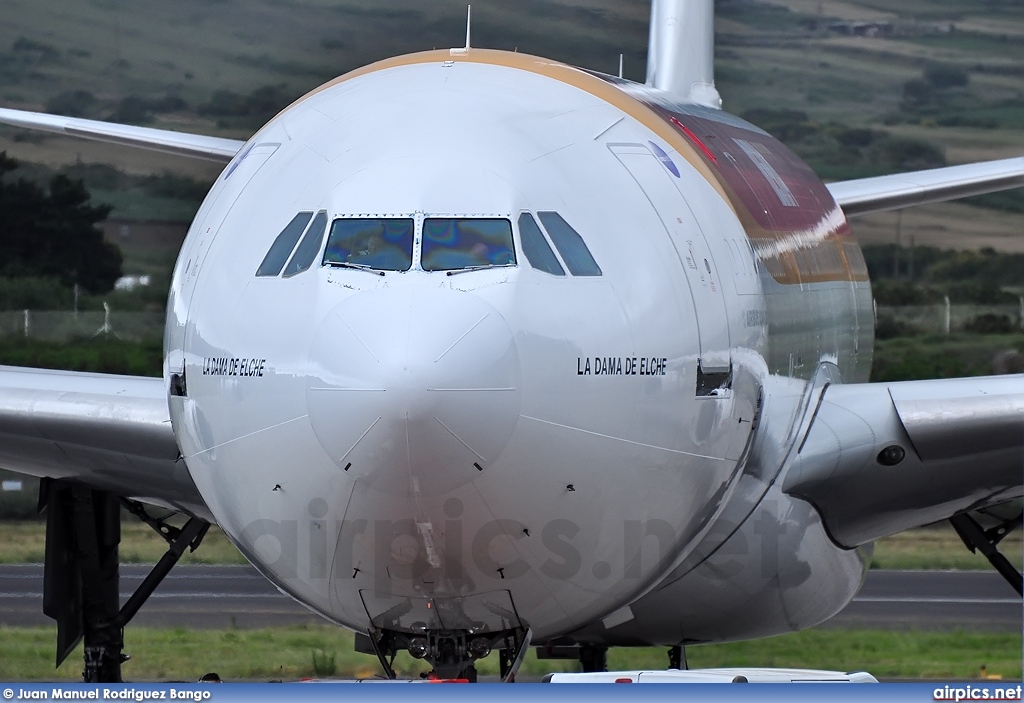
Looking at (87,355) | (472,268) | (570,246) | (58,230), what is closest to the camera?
(472,268)

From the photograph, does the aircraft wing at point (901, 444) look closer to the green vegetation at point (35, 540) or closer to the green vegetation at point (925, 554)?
the green vegetation at point (35, 540)

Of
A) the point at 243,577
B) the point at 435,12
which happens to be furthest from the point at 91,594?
the point at 243,577

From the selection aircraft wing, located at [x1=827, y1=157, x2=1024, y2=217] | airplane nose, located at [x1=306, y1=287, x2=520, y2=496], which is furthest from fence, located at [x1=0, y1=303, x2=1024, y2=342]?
airplane nose, located at [x1=306, y1=287, x2=520, y2=496]

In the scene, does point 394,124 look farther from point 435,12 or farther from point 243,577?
point 243,577

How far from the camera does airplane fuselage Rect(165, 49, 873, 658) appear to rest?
7.13 meters

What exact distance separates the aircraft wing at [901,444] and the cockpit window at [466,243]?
11.3 feet

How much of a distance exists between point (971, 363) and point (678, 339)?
16348 mm

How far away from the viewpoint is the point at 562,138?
8.59 meters

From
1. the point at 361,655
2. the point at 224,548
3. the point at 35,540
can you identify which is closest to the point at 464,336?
the point at 361,655

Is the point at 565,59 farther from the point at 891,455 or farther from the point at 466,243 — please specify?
the point at 466,243

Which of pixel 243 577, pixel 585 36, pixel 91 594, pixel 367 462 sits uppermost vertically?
pixel 585 36
